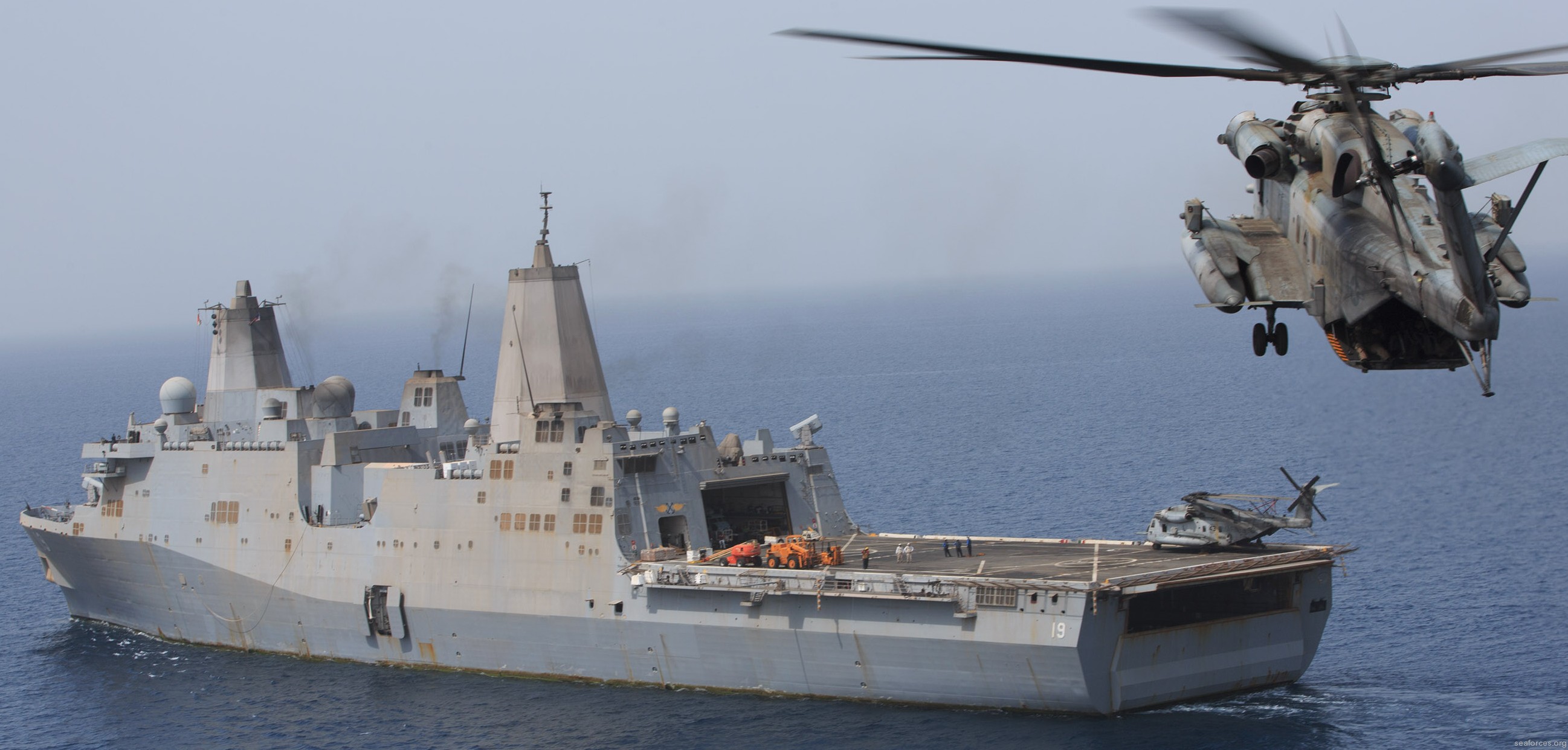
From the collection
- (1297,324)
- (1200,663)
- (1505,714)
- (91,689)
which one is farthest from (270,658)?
(1297,324)

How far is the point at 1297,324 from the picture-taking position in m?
71.1

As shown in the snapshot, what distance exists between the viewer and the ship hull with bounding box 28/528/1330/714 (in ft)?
97.4

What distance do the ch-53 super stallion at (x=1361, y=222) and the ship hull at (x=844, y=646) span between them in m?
12.9

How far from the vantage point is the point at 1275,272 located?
17.3 meters

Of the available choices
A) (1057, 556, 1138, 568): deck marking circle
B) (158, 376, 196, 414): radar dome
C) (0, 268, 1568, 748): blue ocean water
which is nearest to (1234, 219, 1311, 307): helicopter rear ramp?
(0, 268, 1568, 748): blue ocean water

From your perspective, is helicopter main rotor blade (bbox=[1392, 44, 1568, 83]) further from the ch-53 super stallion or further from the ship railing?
the ship railing

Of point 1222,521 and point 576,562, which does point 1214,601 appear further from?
point 576,562

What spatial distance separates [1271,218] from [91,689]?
101 ft

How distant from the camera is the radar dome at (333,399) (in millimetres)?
40969

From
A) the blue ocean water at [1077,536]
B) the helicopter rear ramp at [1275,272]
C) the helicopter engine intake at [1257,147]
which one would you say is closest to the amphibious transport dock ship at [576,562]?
the blue ocean water at [1077,536]

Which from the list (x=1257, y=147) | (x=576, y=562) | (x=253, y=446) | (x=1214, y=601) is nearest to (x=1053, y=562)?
(x=1214, y=601)

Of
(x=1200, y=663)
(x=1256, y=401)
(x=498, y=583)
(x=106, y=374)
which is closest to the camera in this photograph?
(x=1200, y=663)

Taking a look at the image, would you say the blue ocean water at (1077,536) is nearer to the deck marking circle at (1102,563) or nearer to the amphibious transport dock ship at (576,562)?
the amphibious transport dock ship at (576,562)

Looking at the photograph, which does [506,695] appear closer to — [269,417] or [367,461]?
[367,461]
